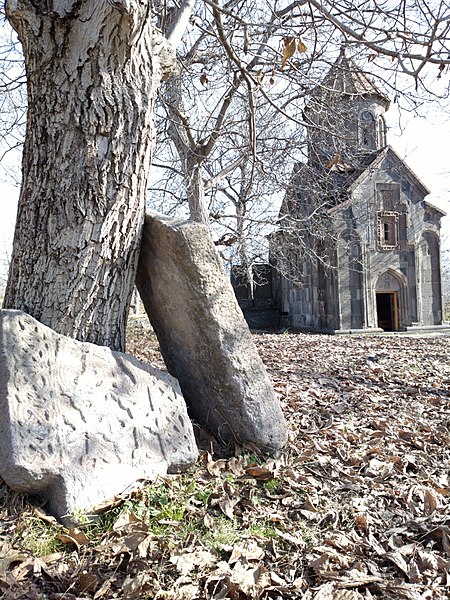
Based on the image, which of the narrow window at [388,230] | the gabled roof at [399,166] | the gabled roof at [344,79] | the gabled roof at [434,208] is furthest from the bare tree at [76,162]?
the gabled roof at [434,208]

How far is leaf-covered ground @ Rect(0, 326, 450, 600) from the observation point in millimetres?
1983

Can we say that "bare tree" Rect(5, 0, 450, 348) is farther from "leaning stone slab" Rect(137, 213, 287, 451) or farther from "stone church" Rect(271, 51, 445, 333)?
"stone church" Rect(271, 51, 445, 333)

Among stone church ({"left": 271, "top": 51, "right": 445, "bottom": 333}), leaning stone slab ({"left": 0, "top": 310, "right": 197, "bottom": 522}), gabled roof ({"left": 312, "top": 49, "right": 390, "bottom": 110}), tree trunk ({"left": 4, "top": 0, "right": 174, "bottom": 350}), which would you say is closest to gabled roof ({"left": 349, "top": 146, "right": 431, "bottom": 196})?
stone church ({"left": 271, "top": 51, "right": 445, "bottom": 333})

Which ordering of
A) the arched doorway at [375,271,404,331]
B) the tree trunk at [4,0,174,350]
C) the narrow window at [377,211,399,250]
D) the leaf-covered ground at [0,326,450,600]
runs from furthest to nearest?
1. the arched doorway at [375,271,404,331]
2. the narrow window at [377,211,399,250]
3. the tree trunk at [4,0,174,350]
4. the leaf-covered ground at [0,326,450,600]

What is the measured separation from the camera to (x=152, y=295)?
3.64 m

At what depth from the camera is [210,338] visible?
3293 mm

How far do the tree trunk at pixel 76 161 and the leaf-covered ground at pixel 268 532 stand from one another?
126 cm

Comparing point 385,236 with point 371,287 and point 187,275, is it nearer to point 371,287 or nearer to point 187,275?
point 371,287

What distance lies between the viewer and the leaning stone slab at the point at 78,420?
7.85 feet

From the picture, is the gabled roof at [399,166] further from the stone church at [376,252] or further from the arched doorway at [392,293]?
the arched doorway at [392,293]

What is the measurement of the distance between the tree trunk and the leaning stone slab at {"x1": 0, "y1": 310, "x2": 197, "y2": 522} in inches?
15.1

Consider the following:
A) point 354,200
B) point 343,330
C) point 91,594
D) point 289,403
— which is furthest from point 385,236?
point 91,594

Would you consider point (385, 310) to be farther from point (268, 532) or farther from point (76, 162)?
point (268, 532)

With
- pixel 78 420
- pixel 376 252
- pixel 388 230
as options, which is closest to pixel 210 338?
pixel 78 420
